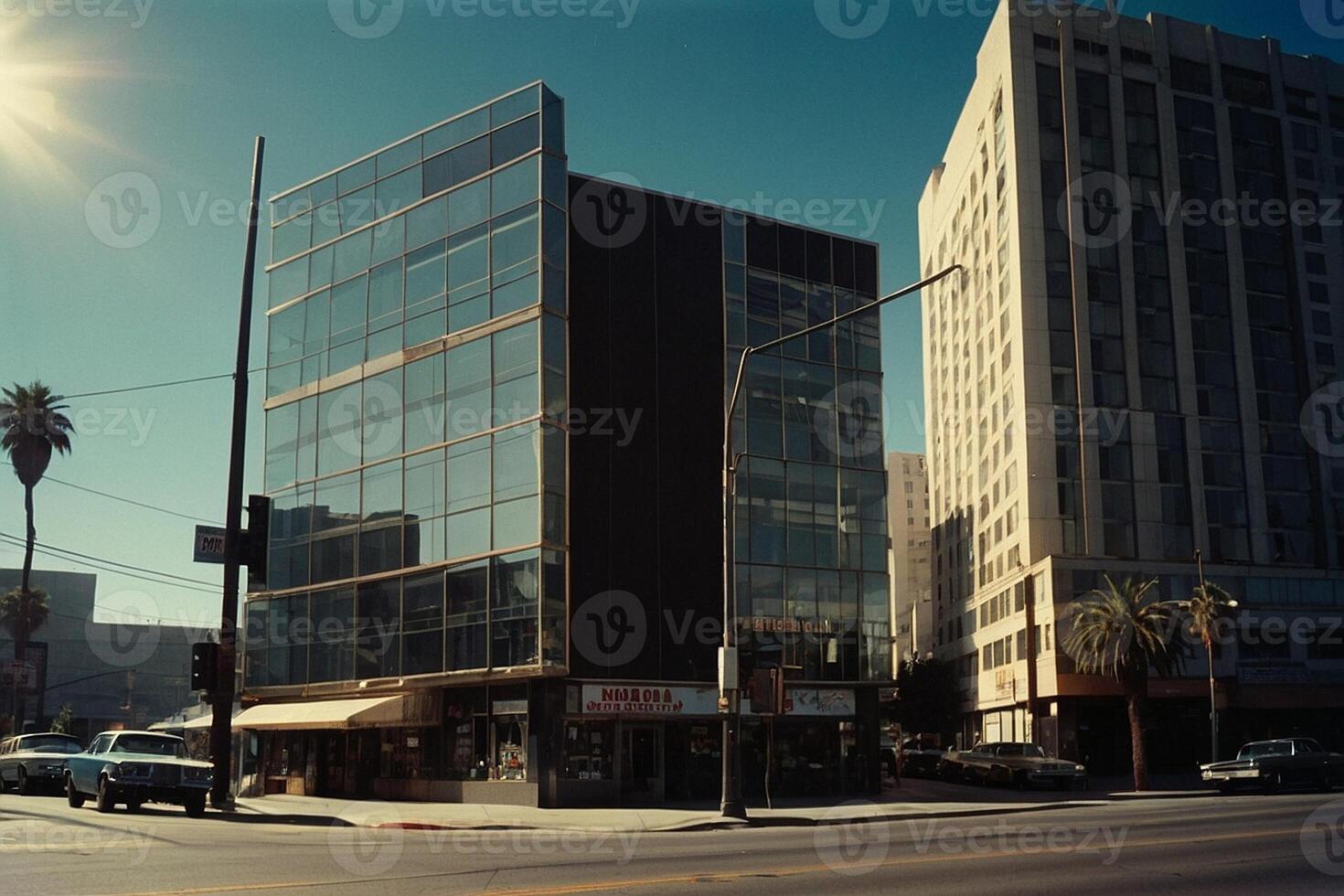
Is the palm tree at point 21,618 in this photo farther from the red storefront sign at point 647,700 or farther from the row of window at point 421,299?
the red storefront sign at point 647,700

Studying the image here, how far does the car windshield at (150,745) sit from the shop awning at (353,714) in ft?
27.4

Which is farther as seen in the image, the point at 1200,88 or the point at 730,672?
the point at 1200,88

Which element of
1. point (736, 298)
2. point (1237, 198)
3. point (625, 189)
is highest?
point (1237, 198)

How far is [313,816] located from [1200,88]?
220 ft

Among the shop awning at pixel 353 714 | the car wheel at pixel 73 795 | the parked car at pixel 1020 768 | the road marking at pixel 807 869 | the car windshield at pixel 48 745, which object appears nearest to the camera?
the road marking at pixel 807 869

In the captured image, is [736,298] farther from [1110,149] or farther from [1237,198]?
[1237,198]

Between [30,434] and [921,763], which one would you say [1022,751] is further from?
[30,434]

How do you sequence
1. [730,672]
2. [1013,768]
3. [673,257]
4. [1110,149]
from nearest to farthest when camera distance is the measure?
[730,672] < [673,257] < [1013,768] < [1110,149]

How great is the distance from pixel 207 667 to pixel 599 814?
9.86 metres

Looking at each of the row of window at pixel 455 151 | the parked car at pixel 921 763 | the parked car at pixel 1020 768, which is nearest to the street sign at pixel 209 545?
the row of window at pixel 455 151

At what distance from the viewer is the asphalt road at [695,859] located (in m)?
12.9

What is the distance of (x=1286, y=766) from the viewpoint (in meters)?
36.8

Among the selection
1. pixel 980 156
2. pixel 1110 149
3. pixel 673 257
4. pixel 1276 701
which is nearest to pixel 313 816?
pixel 673 257

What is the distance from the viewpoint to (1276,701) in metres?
63.9
